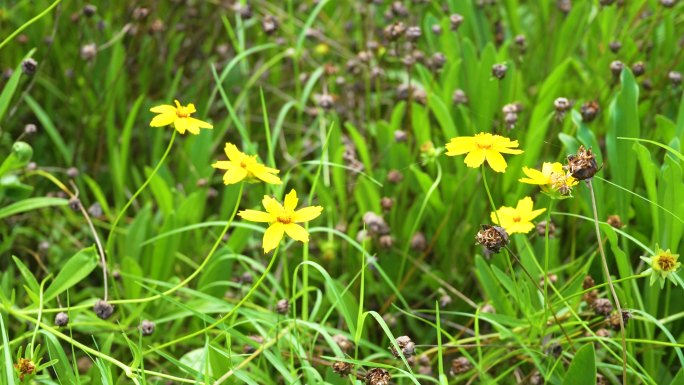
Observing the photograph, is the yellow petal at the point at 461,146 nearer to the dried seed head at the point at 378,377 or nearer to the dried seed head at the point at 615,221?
the dried seed head at the point at 378,377

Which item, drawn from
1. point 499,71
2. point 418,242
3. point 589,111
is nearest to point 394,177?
point 418,242

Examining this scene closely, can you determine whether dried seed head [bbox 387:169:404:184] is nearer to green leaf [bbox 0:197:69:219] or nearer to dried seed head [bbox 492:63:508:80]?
dried seed head [bbox 492:63:508:80]

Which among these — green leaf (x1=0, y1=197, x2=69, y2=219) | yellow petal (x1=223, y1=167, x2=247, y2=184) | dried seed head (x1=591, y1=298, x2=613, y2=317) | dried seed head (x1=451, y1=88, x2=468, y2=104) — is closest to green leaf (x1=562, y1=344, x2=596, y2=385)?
dried seed head (x1=591, y1=298, x2=613, y2=317)

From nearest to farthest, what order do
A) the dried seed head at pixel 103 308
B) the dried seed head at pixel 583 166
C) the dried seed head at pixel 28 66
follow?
the dried seed head at pixel 583 166
the dried seed head at pixel 103 308
the dried seed head at pixel 28 66

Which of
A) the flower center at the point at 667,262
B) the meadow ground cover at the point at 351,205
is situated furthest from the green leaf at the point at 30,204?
the flower center at the point at 667,262

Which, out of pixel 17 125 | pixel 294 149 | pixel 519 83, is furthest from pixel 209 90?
pixel 519 83

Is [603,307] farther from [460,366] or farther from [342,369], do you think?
[342,369]
